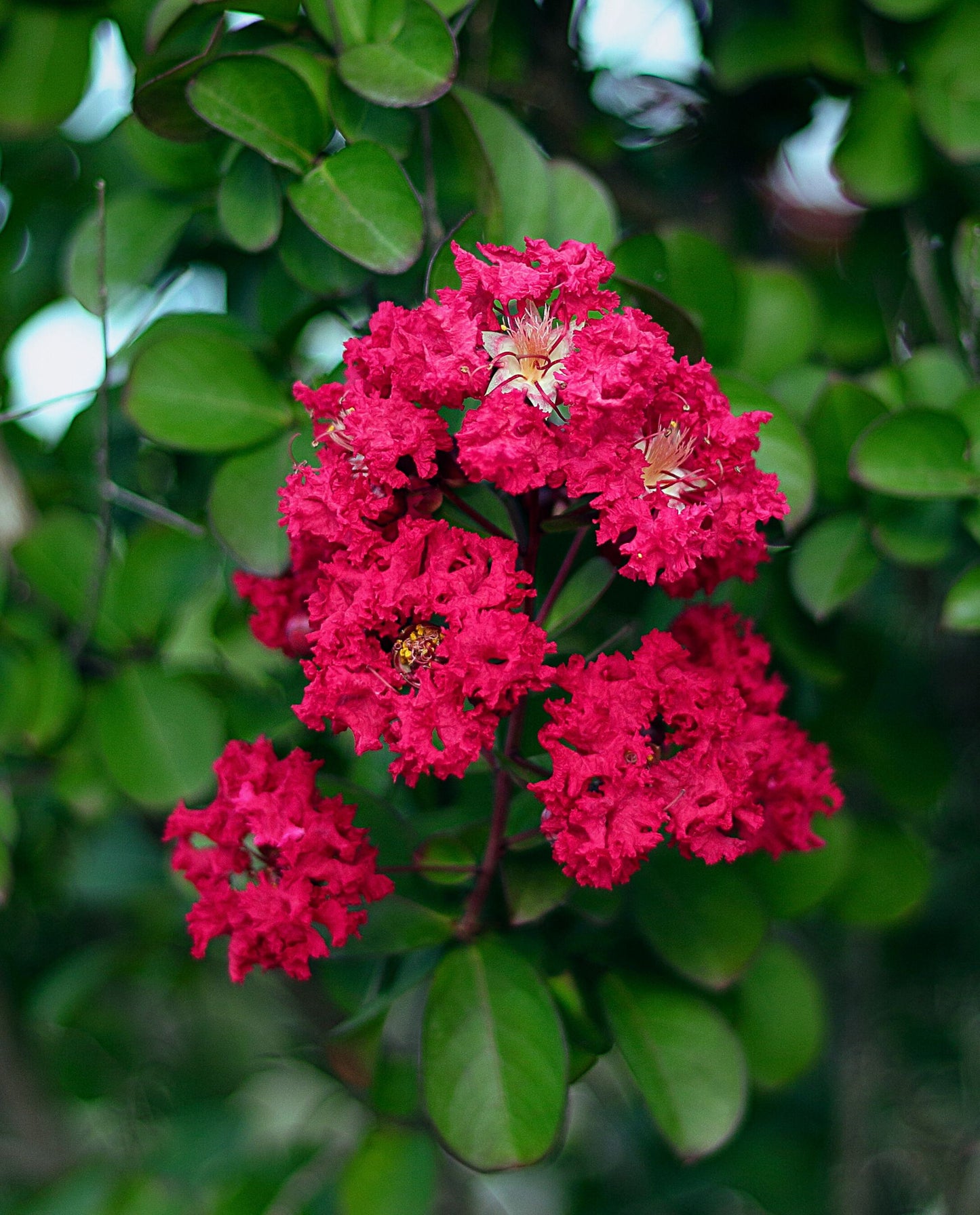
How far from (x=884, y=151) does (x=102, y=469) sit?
2.76 feet

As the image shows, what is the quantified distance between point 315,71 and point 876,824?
3.17 ft

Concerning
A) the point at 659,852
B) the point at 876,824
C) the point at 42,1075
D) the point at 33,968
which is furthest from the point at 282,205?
the point at 42,1075

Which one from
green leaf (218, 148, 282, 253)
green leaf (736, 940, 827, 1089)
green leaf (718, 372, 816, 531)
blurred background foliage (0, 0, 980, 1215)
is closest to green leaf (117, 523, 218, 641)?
blurred background foliage (0, 0, 980, 1215)

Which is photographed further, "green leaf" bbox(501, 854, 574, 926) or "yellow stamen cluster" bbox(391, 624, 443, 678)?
"green leaf" bbox(501, 854, 574, 926)

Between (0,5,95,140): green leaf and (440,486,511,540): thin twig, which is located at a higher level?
(0,5,95,140): green leaf

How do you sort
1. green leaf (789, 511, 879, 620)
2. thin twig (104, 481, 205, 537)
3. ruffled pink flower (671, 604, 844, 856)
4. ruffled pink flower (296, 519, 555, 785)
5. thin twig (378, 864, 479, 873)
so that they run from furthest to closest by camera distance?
1. thin twig (104, 481, 205, 537)
2. green leaf (789, 511, 879, 620)
3. thin twig (378, 864, 479, 873)
4. ruffled pink flower (671, 604, 844, 856)
5. ruffled pink flower (296, 519, 555, 785)

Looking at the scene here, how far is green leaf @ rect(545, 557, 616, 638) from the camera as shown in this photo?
0.68 metres

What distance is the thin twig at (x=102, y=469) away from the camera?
33.8 inches

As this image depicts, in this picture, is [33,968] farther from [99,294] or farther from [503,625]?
[503,625]

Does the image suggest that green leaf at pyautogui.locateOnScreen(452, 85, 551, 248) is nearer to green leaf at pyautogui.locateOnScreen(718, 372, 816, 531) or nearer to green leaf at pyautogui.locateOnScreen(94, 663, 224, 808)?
green leaf at pyautogui.locateOnScreen(718, 372, 816, 531)

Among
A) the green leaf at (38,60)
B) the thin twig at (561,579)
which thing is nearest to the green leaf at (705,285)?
the thin twig at (561,579)

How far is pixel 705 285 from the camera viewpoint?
36.9 inches

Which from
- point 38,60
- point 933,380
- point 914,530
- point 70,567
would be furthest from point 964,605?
point 38,60

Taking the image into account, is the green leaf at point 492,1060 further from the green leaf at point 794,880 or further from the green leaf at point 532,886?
the green leaf at point 794,880
